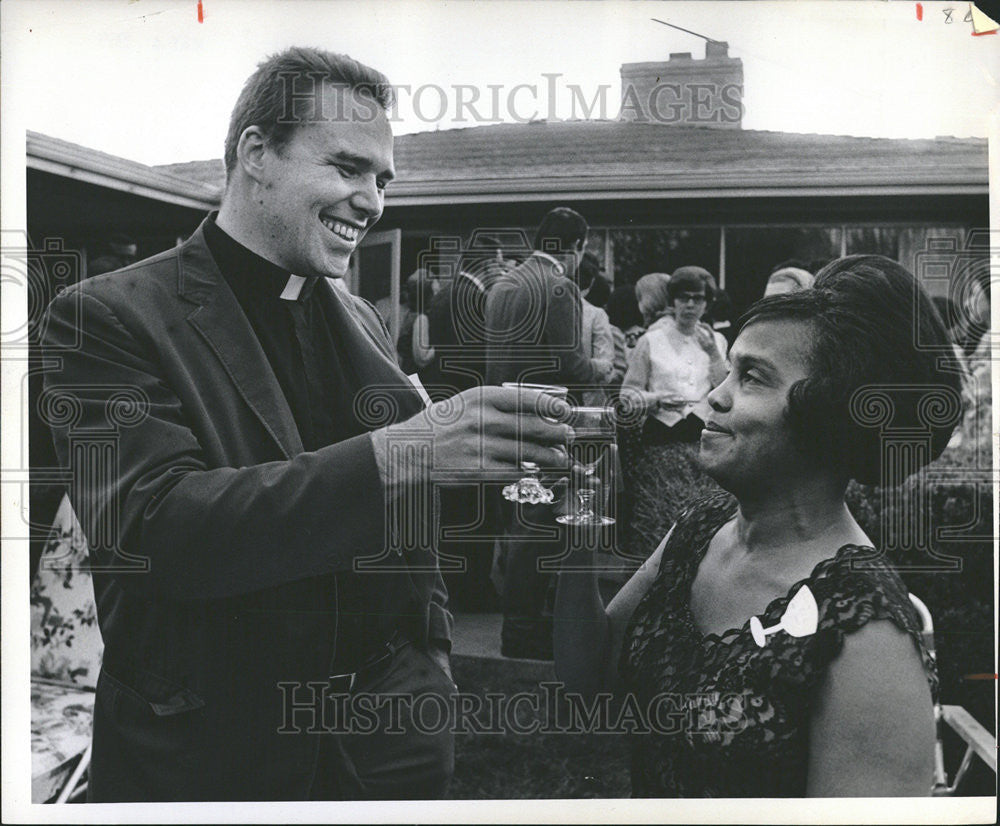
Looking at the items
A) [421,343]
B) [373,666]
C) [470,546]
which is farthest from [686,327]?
[373,666]

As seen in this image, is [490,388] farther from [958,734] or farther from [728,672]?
[958,734]

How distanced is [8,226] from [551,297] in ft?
4.83

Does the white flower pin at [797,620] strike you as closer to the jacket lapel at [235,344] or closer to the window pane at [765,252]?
the window pane at [765,252]

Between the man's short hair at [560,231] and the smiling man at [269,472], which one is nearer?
the smiling man at [269,472]

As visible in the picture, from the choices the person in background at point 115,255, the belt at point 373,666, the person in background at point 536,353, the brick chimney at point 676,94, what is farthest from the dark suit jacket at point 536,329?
the person in background at point 115,255

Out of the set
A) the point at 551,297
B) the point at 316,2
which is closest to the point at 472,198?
the point at 551,297

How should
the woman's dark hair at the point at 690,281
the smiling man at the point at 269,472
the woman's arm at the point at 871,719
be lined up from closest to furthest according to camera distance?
the woman's arm at the point at 871,719 → the smiling man at the point at 269,472 → the woman's dark hair at the point at 690,281

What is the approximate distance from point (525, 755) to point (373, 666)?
1.62 feet

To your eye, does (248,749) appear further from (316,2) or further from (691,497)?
(316,2)

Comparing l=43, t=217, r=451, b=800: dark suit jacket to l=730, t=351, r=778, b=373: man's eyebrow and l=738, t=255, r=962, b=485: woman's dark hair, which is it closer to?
l=730, t=351, r=778, b=373: man's eyebrow

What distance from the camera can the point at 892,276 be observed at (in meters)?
2.63

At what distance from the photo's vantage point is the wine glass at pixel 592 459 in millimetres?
2648

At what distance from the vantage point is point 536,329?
8.79 ft

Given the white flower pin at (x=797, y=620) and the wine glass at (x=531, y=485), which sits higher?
the wine glass at (x=531, y=485)
